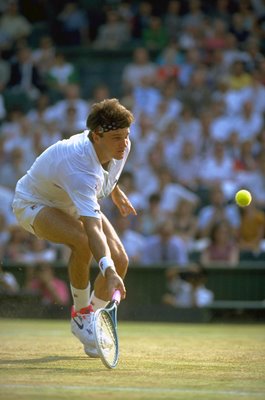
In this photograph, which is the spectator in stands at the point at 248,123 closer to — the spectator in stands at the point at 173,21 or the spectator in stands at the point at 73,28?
the spectator in stands at the point at 173,21

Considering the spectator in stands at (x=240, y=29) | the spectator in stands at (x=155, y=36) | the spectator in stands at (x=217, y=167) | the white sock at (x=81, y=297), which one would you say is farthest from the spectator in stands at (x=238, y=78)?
the white sock at (x=81, y=297)

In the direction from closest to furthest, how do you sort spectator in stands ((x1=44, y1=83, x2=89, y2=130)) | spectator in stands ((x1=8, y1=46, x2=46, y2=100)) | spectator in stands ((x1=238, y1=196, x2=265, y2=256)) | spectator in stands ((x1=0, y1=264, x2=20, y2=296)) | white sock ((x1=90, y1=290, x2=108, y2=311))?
1. white sock ((x1=90, y1=290, x2=108, y2=311))
2. spectator in stands ((x1=0, y1=264, x2=20, y2=296))
3. spectator in stands ((x1=238, y1=196, x2=265, y2=256))
4. spectator in stands ((x1=44, y1=83, x2=89, y2=130))
5. spectator in stands ((x1=8, y1=46, x2=46, y2=100))

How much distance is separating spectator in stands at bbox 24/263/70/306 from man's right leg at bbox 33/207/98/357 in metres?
5.32

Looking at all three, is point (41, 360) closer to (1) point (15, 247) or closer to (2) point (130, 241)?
(2) point (130, 241)

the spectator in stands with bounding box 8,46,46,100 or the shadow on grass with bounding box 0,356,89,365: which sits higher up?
the spectator in stands with bounding box 8,46,46,100

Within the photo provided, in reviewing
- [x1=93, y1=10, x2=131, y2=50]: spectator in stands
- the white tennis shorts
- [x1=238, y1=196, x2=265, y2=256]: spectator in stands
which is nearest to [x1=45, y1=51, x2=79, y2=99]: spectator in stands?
[x1=93, y1=10, x2=131, y2=50]: spectator in stands

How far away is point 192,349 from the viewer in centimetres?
809

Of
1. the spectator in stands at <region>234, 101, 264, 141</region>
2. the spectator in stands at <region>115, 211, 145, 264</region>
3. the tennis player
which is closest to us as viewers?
the tennis player

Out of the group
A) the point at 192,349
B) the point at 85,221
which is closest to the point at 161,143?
the point at 192,349

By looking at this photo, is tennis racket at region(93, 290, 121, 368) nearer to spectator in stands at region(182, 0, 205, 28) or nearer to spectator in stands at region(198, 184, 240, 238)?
spectator in stands at region(198, 184, 240, 238)

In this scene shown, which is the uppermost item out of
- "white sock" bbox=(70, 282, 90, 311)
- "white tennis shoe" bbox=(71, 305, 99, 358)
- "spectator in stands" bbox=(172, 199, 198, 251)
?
"white sock" bbox=(70, 282, 90, 311)

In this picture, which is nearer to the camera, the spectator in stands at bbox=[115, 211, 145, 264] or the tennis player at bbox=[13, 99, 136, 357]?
the tennis player at bbox=[13, 99, 136, 357]

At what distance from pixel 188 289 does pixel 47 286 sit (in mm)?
1916

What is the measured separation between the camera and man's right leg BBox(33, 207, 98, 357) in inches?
288
